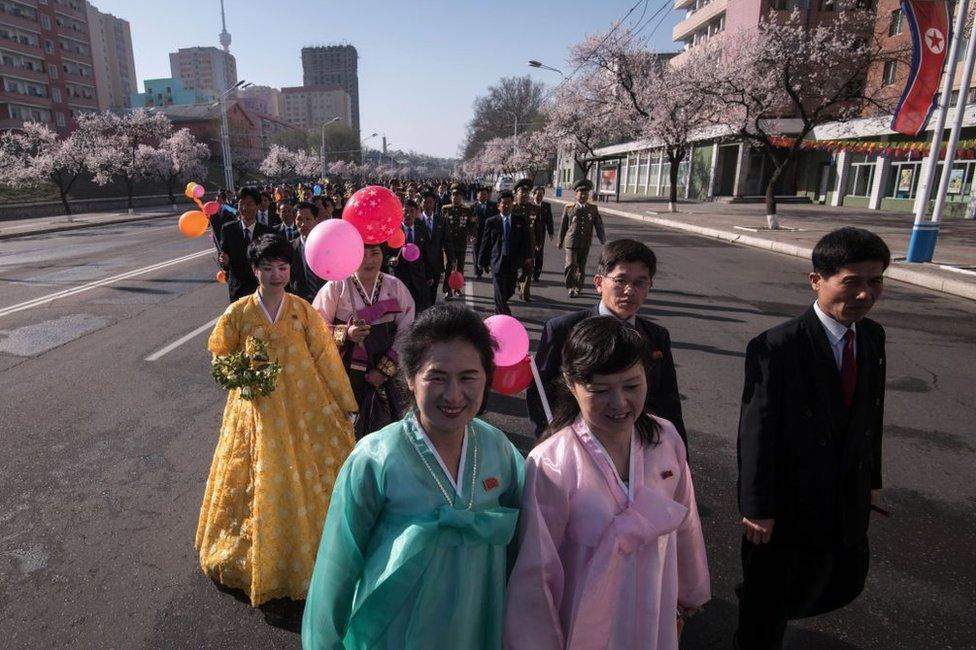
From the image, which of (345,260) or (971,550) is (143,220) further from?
(971,550)

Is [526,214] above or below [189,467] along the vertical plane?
above

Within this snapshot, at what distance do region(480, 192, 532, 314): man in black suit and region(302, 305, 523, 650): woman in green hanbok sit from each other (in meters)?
6.47

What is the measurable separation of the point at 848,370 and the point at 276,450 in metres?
2.56

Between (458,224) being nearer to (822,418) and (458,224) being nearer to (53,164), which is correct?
(822,418)

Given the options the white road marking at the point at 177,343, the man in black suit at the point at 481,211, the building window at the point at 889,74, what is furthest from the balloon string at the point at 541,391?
the building window at the point at 889,74

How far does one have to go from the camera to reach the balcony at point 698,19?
39.0m

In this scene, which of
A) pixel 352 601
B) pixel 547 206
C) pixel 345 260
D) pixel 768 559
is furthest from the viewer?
pixel 547 206

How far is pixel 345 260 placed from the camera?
3.07 metres

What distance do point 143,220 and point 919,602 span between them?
35601mm

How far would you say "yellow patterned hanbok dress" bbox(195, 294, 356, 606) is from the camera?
2771mm

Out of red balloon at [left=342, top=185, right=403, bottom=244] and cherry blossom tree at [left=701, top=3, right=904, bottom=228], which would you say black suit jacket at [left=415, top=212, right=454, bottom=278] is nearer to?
red balloon at [left=342, top=185, right=403, bottom=244]

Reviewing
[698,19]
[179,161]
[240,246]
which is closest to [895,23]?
[698,19]

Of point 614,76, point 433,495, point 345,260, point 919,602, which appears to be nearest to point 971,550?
point 919,602

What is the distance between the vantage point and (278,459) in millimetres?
2826
